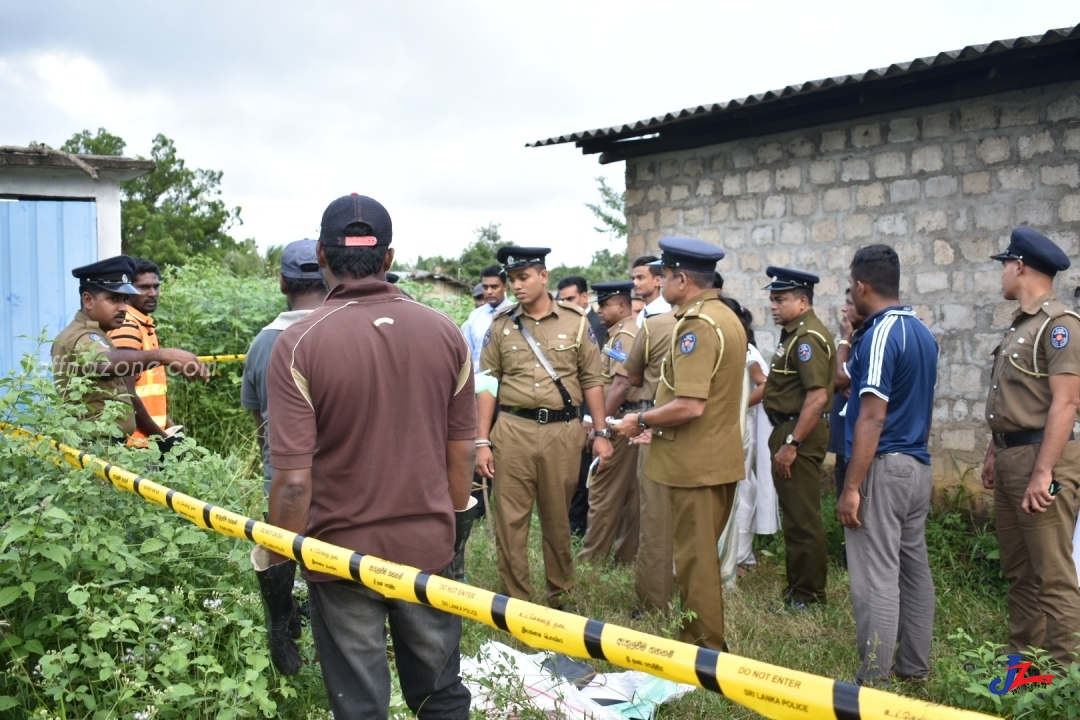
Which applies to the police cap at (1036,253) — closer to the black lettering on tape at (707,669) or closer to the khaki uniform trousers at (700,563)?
the khaki uniform trousers at (700,563)

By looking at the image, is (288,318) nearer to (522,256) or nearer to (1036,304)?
(522,256)

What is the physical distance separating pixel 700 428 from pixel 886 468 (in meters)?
0.88

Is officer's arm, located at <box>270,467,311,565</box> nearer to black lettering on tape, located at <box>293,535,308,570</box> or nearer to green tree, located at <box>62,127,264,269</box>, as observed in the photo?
black lettering on tape, located at <box>293,535,308,570</box>

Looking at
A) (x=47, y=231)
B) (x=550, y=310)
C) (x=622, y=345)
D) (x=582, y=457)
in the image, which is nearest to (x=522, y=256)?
(x=550, y=310)

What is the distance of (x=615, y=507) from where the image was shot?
21.1 ft

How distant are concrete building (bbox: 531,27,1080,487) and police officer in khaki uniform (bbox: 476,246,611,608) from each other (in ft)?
8.33

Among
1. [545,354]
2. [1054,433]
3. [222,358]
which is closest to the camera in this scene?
[1054,433]

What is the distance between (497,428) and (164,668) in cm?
277

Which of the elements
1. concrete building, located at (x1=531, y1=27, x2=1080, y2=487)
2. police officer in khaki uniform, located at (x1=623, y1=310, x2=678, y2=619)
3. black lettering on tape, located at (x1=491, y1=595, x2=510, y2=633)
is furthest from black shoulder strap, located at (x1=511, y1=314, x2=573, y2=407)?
black lettering on tape, located at (x1=491, y1=595, x2=510, y2=633)

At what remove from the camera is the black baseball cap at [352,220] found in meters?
2.71

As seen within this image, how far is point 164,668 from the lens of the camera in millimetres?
2986

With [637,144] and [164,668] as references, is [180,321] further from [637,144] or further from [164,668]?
[164,668]

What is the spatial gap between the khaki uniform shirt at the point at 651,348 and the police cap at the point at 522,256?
0.76 m

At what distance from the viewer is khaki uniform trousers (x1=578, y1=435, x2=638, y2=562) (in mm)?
6395
